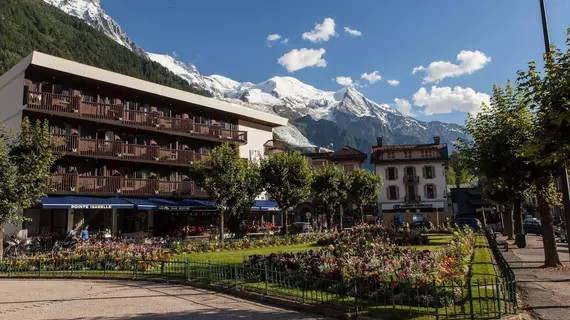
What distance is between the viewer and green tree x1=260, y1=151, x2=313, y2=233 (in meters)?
32.8

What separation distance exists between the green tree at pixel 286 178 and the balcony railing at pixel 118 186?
671 centimetres

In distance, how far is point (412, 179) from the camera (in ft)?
210

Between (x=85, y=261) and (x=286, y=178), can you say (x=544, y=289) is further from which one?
(x=286, y=178)

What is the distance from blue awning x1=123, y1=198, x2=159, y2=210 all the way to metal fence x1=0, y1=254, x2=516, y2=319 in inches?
448

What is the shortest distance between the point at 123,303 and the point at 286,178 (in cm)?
2263

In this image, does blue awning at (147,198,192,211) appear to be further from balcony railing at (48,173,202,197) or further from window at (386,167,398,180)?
window at (386,167,398,180)

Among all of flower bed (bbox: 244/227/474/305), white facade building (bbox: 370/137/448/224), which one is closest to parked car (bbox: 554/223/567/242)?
flower bed (bbox: 244/227/474/305)

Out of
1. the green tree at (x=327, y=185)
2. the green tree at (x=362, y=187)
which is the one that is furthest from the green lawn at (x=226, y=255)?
the green tree at (x=362, y=187)

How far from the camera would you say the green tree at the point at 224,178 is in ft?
94.0

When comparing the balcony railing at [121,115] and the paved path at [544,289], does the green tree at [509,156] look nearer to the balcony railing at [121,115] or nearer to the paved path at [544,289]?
the paved path at [544,289]

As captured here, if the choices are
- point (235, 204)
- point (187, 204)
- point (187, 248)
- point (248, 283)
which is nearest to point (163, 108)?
point (187, 204)

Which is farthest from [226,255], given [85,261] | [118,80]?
[118,80]

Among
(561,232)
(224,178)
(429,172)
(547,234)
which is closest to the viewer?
(547,234)

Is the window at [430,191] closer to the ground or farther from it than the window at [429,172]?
closer to the ground
